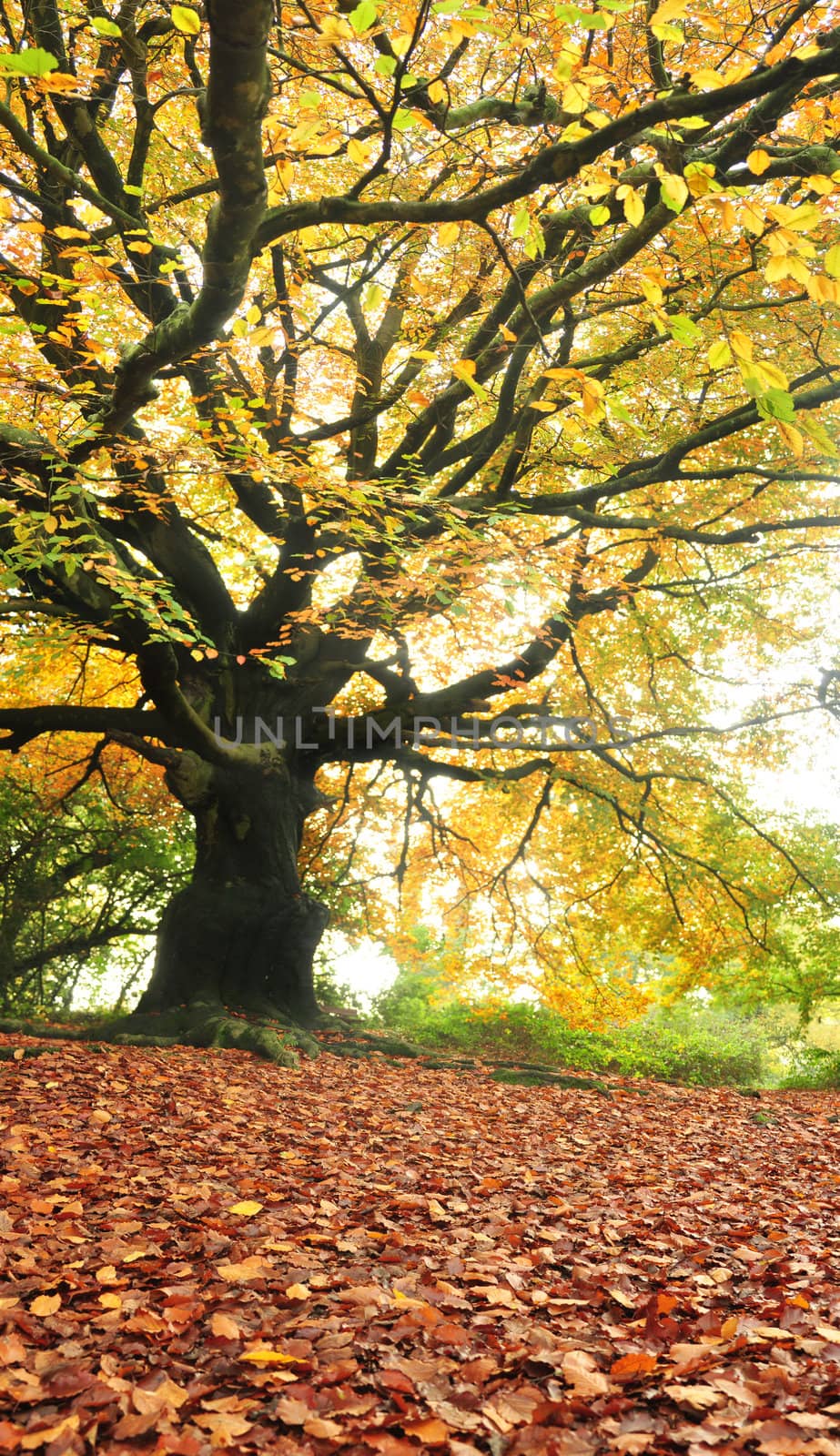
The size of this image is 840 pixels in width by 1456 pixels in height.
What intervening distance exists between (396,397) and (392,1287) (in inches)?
245

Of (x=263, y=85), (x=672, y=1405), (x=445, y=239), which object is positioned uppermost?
(x=263, y=85)

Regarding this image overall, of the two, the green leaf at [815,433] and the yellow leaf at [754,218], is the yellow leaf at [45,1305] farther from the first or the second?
the yellow leaf at [754,218]

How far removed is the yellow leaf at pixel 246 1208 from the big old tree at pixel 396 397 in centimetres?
328

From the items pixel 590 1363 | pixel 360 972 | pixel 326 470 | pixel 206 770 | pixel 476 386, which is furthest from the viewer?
pixel 360 972

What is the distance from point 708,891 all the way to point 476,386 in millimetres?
9678

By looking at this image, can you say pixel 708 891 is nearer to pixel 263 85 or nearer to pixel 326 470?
pixel 326 470

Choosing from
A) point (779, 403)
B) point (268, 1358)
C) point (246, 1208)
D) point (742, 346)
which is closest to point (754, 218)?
point (742, 346)

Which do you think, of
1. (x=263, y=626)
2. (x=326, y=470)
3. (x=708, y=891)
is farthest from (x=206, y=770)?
(x=708, y=891)

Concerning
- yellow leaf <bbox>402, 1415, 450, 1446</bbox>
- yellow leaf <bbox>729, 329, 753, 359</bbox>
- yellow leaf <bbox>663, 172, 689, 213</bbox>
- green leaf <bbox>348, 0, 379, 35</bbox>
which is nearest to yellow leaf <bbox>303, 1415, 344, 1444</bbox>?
yellow leaf <bbox>402, 1415, 450, 1446</bbox>

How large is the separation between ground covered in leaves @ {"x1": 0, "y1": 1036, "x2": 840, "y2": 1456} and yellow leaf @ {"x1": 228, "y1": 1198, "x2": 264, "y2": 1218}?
0.01 m

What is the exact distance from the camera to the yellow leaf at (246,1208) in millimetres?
3754

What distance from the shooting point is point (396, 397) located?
742cm

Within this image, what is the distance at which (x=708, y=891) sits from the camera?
11727 mm

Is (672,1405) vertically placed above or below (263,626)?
below
